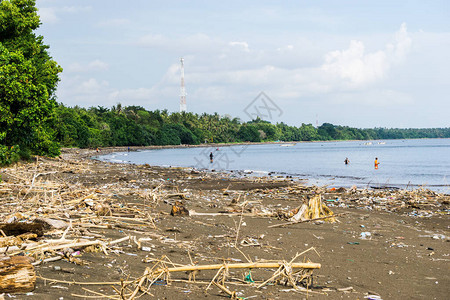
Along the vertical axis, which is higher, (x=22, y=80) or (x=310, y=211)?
(x=22, y=80)

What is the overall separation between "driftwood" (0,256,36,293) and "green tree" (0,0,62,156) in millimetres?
18644

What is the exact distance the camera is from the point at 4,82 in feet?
70.2

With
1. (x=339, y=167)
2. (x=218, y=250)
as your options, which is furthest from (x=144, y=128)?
(x=218, y=250)

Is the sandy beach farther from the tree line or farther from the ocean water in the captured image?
the tree line

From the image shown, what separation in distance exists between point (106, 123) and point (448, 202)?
10404 centimetres

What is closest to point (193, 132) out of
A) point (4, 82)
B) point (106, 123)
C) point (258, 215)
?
point (106, 123)

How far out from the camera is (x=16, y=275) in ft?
13.0

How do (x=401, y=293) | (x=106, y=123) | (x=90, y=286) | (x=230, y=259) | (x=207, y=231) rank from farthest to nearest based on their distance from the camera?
(x=106, y=123) < (x=207, y=231) < (x=230, y=259) < (x=401, y=293) < (x=90, y=286)

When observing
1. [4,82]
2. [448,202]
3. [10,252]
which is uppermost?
[4,82]

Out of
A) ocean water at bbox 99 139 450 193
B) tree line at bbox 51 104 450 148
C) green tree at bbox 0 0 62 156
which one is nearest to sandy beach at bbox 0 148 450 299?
ocean water at bbox 99 139 450 193

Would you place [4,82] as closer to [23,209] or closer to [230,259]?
[23,209]

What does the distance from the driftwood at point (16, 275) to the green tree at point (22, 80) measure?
1864 centimetres

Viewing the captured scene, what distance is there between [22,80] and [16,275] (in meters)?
21.8

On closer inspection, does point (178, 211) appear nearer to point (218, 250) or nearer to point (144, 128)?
point (218, 250)
